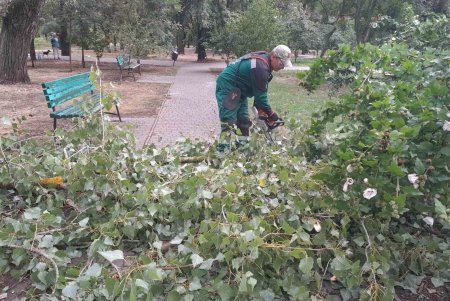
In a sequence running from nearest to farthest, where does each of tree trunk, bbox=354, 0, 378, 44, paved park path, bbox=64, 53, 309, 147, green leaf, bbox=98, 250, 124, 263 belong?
green leaf, bbox=98, 250, 124, 263 → paved park path, bbox=64, 53, 309, 147 → tree trunk, bbox=354, 0, 378, 44

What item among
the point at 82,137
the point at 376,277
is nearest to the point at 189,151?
the point at 82,137

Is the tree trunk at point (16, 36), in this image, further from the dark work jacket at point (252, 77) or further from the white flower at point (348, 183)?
the white flower at point (348, 183)

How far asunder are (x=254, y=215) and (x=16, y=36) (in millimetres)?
12582

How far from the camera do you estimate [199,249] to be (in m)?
2.16

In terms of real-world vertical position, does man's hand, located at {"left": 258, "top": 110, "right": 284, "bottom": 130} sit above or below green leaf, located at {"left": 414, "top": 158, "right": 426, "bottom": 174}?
below

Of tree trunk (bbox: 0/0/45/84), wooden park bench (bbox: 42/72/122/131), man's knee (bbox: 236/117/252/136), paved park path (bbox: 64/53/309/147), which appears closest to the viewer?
man's knee (bbox: 236/117/252/136)

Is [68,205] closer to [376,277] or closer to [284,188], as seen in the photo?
[284,188]

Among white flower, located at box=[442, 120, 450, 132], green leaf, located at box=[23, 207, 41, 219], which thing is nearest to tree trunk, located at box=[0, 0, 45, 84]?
green leaf, located at box=[23, 207, 41, 219]

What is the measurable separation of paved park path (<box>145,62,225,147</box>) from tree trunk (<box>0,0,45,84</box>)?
471cm

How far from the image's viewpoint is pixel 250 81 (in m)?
4.85

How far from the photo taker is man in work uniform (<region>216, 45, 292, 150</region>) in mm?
4617

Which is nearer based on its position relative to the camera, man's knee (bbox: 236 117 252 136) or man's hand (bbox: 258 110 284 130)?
man's hand (bbox: 258 110 284 130)

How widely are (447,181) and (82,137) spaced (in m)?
2.43

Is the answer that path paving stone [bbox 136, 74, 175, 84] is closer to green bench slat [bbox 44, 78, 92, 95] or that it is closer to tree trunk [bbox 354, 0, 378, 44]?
tree trunk [bbox 354, 0, 378, 44]
